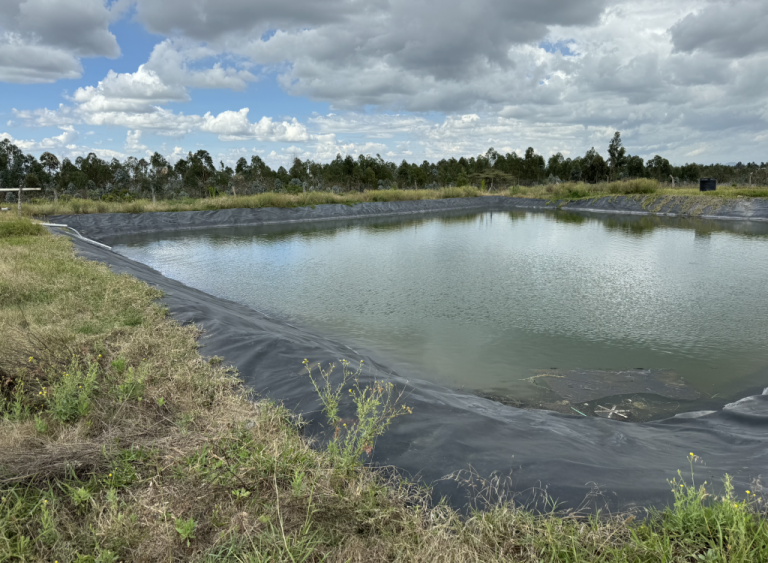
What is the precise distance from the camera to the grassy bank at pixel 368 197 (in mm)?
20220

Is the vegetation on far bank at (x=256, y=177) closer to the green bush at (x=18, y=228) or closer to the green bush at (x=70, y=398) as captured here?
the green bush at (x=18, y=228)

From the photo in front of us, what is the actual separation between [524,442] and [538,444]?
3.3 inches

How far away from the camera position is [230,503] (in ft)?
7.31

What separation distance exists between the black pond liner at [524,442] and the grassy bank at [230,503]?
155 mm

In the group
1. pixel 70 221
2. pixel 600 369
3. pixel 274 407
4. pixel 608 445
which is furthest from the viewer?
pixel 70 221

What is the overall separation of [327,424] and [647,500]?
6.03 feet

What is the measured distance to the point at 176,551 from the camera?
77.9 inches

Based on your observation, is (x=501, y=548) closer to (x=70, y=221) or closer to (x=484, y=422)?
(x=484, y=422)

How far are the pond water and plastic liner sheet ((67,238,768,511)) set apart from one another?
1.94 feet

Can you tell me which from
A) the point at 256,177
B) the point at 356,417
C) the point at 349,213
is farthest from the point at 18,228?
the point at 256,177

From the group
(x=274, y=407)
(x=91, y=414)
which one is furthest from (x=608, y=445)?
(x=91, y=414)

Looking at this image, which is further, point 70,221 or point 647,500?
point 70,221

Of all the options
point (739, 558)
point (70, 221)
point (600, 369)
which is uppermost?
point (70, 221)

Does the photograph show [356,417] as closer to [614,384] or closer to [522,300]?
[614,384]
